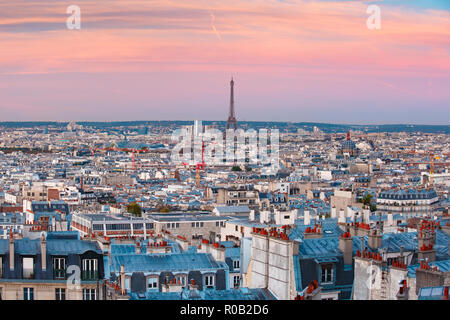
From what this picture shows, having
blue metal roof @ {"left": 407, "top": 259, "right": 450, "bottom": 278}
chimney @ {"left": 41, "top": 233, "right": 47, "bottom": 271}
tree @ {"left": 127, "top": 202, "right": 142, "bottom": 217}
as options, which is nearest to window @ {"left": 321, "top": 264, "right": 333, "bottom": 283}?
blue metal roof @ {"left": 407, "top": 259, "right": 450, "bottom": 278}

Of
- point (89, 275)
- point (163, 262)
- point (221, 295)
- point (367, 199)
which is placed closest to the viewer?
point (221, 295)

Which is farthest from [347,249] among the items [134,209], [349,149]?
[349,149]

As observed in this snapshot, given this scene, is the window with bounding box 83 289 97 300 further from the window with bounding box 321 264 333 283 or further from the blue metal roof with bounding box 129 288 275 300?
the window with bounding box 321 264 333 283

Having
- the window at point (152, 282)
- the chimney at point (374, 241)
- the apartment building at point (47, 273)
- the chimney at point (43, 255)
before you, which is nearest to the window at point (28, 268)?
the apartment building at point (47, 273)

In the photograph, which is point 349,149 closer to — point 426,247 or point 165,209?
point 165,209
